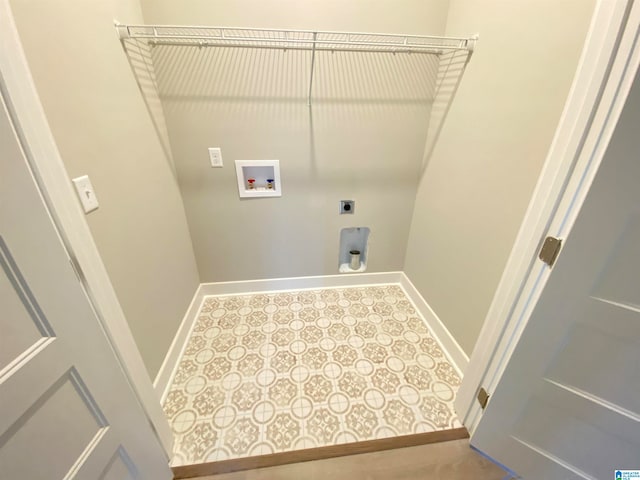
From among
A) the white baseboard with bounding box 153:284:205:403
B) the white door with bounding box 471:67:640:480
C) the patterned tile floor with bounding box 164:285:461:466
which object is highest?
the white door with bounding box 471:67:640:480

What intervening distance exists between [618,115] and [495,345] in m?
0.83

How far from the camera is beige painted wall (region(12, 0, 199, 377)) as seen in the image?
790 millimetres

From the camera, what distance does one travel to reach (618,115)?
594 mm

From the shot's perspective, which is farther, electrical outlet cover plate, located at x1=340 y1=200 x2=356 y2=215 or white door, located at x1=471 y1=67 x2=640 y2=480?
electrical outlet cover plate, located at x1=340 y1=200 x2=356 y2=215

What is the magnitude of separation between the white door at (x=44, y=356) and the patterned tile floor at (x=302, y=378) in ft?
1.91

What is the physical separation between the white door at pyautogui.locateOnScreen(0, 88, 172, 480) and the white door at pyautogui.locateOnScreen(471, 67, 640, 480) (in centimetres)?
133

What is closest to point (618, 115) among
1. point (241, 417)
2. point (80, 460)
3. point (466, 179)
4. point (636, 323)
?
point (636, 323)

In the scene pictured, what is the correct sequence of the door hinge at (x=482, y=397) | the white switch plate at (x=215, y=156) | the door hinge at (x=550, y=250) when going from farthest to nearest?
the white switch plate at (x=215, y=156), the door hinge at (x=482, y=397), the door hinge at (x=550, y=250)

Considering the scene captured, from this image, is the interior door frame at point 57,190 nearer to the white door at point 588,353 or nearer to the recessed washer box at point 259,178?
the recessed washer box at point 259,178

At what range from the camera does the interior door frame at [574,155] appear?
0.59 meters

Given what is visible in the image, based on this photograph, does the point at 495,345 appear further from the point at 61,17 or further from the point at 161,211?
the point at 61,17

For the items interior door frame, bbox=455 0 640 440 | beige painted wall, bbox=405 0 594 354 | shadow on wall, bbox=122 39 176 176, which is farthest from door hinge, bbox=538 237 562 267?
shadow on wall, bbox=122 39 176 176

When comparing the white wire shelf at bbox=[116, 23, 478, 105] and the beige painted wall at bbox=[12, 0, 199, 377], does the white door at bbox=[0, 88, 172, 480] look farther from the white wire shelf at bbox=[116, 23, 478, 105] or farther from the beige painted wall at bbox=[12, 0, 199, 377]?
the white wire shelf at bbox=[116, 23, 478, 105]

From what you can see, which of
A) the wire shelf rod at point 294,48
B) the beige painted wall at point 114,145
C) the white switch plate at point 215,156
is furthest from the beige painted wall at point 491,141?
the beige painted wall at point 114,145
